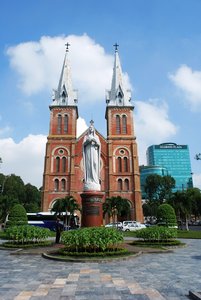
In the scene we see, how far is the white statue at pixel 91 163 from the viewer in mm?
15539

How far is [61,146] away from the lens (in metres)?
44.0

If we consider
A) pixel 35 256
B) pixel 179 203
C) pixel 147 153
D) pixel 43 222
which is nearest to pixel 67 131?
pixel 43 222

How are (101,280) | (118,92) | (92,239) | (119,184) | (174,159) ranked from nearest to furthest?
(101,280), (92,239), (119,184), (118,92), (174,159)

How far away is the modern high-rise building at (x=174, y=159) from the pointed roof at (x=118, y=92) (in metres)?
Answer: 71.6

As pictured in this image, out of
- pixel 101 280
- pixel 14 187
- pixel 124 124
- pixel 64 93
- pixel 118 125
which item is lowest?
pixel 101 280

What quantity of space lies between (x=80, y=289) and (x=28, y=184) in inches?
2391

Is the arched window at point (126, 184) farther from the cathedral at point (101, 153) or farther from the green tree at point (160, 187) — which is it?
the green tree at point (160, 187)

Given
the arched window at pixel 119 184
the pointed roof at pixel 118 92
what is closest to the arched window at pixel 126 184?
the arched window at pixel 119 184

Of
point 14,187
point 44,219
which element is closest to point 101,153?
point 44,219

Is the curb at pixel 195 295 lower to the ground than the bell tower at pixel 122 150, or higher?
lower

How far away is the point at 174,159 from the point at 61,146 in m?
84.8

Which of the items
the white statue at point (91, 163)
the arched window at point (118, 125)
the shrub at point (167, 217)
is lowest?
the shrub at point (167, 217)

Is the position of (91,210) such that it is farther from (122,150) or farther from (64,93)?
(64,93)

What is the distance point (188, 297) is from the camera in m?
5.23
